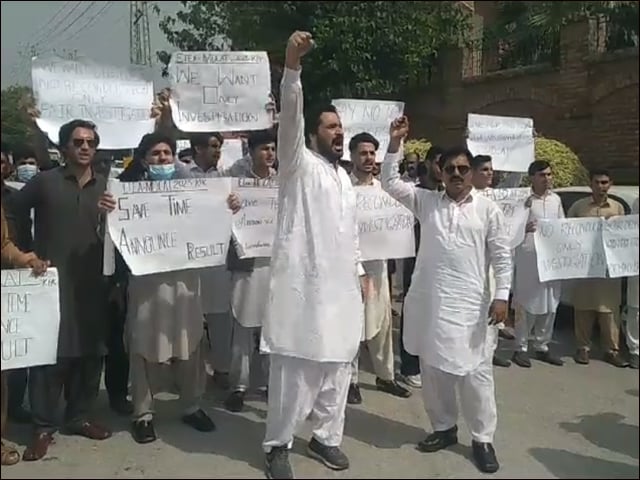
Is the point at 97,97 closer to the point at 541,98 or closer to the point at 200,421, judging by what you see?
the point at 200,421

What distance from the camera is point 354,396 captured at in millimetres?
5211

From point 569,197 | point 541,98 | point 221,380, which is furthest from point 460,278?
point 541,98

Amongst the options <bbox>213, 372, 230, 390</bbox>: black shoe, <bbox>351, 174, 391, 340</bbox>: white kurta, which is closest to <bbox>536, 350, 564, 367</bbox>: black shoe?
<bbox>351, 174, 391, 340</bbox>: white kurta

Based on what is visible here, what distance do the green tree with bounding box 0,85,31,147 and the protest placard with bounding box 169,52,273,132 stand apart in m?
0.82

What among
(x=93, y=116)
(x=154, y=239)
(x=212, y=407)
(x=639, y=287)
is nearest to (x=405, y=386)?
(x=212, y=407)

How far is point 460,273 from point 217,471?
5.03 feet

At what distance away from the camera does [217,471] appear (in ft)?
13.0

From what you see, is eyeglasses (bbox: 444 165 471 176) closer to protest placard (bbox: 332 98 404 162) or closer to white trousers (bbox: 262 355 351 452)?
white trousers (bbox: 262 355 351 452)

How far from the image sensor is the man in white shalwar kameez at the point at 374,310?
5.19m

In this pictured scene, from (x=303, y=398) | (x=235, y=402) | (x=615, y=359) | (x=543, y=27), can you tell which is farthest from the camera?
(x=615, y=359)

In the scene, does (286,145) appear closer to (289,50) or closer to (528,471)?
(289,50)

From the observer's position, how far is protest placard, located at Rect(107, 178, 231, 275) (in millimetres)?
4188

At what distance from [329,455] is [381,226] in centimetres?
183

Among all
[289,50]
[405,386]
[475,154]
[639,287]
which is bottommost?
[405,386]
